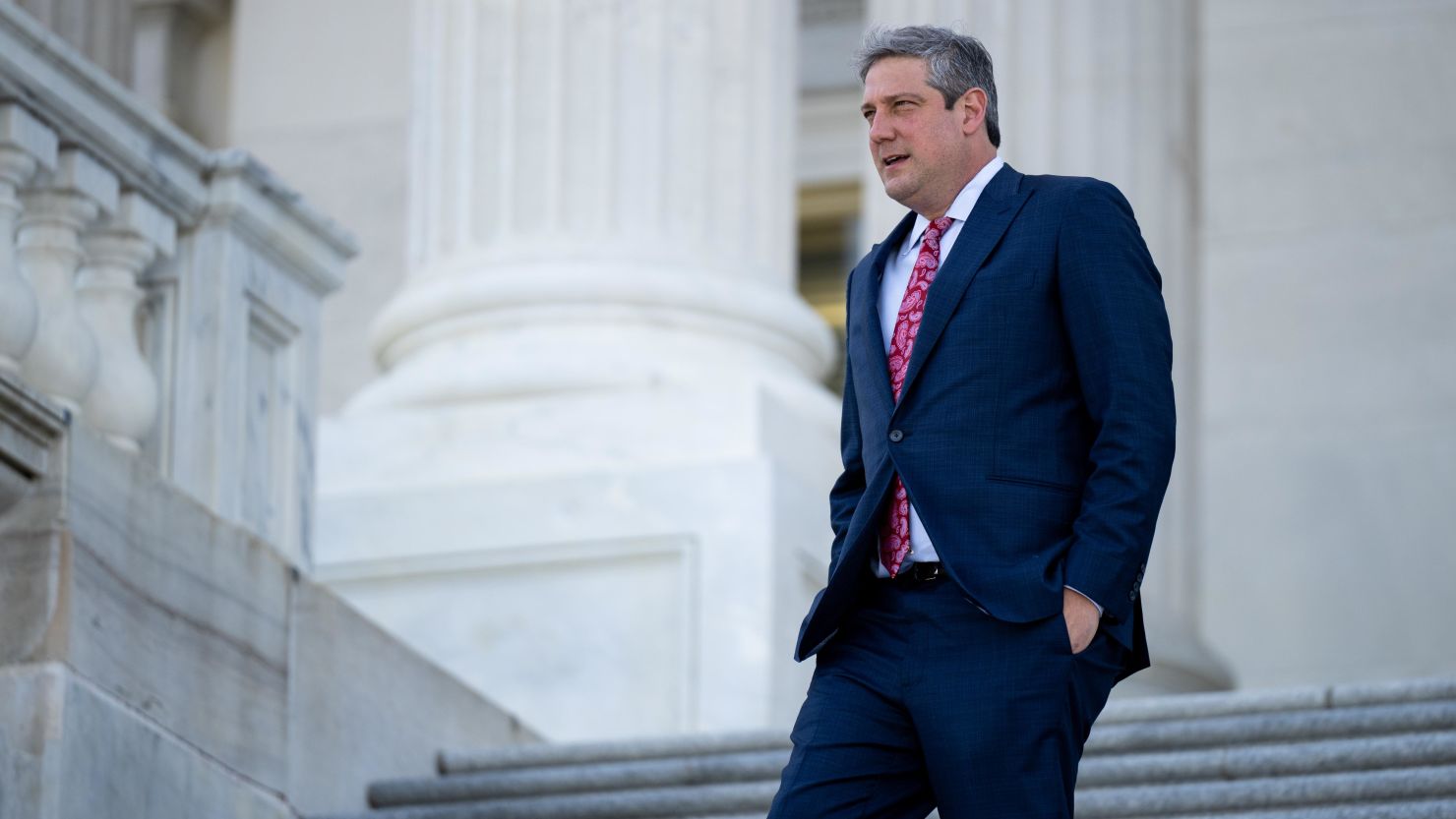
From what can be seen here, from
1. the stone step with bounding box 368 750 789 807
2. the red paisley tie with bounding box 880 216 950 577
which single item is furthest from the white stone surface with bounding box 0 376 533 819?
the red paisley tie with bounding box 880 216 950 577

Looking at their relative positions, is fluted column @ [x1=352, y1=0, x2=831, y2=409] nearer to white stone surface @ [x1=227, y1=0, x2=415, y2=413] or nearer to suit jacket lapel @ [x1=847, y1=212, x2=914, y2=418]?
suit jacket lapel @ [x1=847, y1=212, x2=914, y2=418]

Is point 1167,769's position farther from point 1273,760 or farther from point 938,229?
point 938,229

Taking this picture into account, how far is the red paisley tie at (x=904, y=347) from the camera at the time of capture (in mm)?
5078

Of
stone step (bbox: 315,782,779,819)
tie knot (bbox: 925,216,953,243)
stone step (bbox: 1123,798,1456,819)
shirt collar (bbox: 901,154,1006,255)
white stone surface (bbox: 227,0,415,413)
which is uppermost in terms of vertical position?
white stone surface (bbox: 227,0,415,413)

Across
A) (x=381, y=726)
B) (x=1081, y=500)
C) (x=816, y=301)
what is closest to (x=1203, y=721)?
(x=381, y=726)

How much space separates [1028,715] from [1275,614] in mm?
13284

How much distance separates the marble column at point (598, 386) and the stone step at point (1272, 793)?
3171mm

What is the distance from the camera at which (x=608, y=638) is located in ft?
35.0

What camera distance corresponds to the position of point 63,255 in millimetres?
7527

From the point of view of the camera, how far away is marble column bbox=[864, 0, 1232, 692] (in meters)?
13.2

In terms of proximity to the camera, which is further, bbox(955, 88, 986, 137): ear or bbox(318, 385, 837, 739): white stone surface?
bbox(318, 385, 837, 739): white stone surface

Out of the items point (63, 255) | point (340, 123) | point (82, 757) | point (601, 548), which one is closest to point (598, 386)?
point (601, 548)

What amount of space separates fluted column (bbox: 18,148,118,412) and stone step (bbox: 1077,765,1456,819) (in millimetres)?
2777

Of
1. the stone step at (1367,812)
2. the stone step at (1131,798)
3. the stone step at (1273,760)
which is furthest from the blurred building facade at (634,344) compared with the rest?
the stone step at (1367,812)
